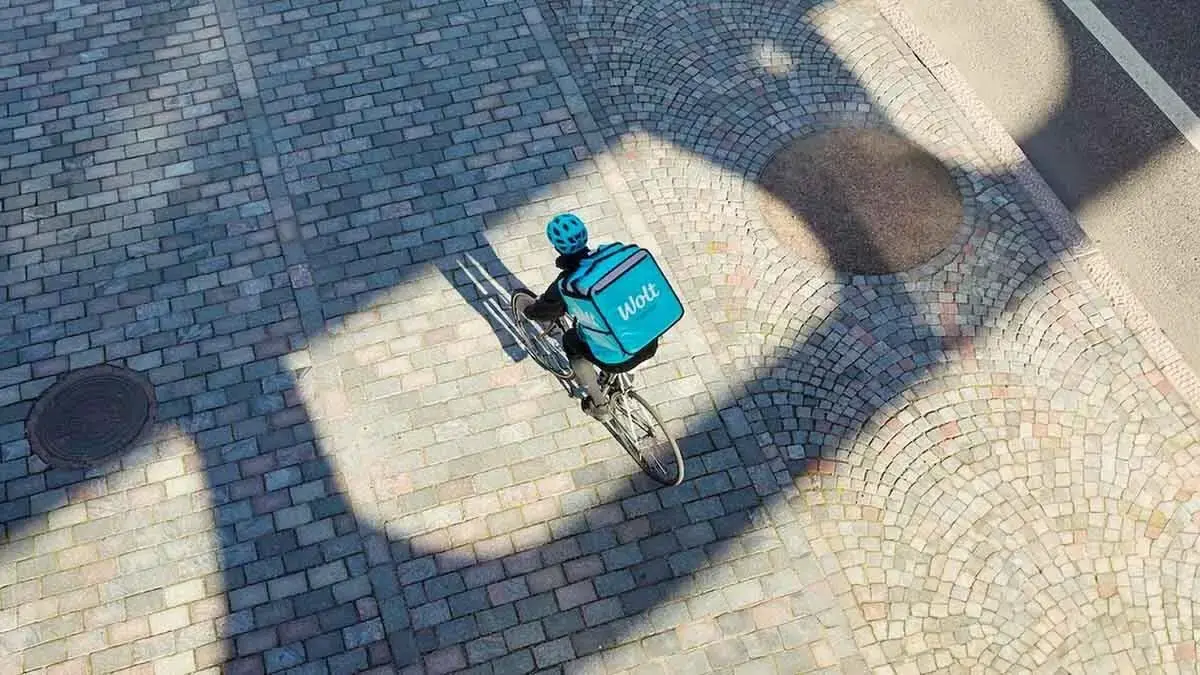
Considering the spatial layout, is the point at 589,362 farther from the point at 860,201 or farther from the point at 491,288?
the point at 860,201

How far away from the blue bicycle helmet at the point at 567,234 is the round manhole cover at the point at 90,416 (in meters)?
3.92

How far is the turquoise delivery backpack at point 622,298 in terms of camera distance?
6.60 meters

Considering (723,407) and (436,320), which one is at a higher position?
(436,320)

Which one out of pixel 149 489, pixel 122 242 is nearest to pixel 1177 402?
pixel 149 489

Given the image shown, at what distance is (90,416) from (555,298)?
412 cm

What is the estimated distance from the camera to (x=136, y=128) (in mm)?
10062

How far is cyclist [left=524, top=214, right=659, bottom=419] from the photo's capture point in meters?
6.82

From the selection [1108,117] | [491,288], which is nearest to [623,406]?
[491,288]

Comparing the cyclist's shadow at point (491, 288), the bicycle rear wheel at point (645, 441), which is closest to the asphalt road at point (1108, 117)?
the bicycle rear wheel at point (645, 441)

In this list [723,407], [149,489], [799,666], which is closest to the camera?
[799,666]

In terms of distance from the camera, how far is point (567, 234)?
678cm

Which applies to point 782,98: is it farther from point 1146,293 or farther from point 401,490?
point 401,490

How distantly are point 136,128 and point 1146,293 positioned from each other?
9.70 m

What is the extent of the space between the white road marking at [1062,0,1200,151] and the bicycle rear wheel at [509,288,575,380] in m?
7.15
